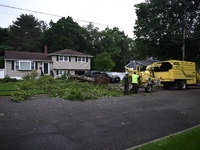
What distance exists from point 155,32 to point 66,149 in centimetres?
2484

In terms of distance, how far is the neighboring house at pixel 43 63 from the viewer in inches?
1174

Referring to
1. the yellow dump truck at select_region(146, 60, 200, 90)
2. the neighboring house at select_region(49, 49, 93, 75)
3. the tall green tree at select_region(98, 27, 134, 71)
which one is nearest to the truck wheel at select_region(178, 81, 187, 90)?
the yellow dump truck at select_region(146, 60, 200, 90)

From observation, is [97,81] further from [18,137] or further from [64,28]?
[64,28]

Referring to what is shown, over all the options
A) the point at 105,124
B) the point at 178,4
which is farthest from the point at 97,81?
the point at 178,4

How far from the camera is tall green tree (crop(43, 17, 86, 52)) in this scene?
2057 inches

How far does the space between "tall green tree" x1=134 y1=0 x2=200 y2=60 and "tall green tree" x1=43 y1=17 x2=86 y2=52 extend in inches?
1173

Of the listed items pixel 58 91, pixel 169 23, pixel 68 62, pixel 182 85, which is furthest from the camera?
pixel 68 62

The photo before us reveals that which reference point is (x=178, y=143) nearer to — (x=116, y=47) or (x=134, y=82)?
(x=134, y=82)

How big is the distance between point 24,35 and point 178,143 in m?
61.1

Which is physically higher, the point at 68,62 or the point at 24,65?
the point at 68,62

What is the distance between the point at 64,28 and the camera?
5562 cm

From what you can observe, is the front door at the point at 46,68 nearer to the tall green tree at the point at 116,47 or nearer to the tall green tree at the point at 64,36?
the tall green tree at the point at 64,36

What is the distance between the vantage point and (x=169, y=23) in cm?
2538

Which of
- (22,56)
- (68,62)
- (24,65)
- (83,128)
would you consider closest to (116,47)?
(68,62)
